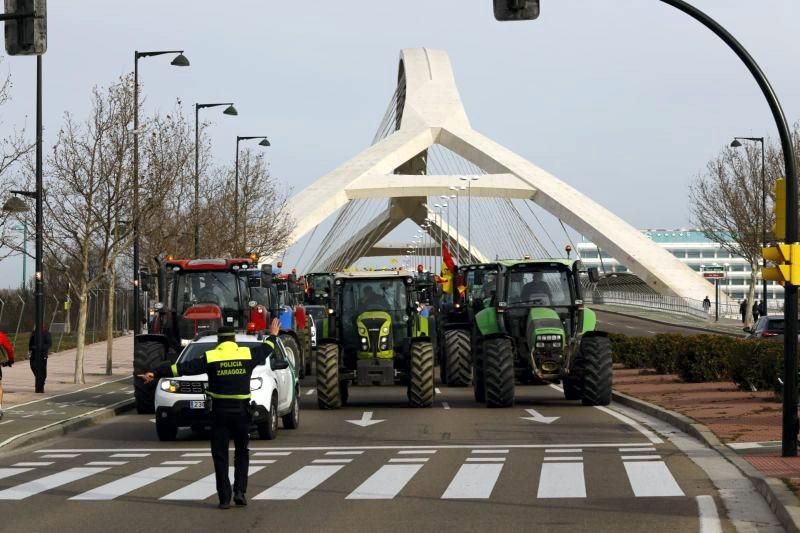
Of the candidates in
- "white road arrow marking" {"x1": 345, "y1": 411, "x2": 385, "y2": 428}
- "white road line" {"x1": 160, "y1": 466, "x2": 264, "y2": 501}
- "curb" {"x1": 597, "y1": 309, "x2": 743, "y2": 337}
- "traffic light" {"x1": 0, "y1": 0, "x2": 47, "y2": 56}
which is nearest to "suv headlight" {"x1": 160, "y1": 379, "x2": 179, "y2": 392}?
"white road arrow marking" {"x1": 345, "y1": 411, "x2": 385, "y2": 428}

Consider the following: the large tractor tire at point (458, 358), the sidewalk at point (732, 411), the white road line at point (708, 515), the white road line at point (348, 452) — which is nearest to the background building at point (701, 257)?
the large tractor tire at point (458, 358)

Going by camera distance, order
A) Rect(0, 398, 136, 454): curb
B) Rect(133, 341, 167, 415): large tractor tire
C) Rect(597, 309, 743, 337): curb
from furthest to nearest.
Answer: Rect(597, 309, 743, 337): curb
Rect(133, 341, 167, 415): large tractor tire
Rect(0, 398, 136, 454): curb

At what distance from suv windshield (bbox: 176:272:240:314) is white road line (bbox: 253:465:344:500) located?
11.3 meters

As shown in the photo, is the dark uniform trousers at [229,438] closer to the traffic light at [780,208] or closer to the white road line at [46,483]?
the white road line at [46,483]

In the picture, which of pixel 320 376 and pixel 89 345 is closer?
pixel 320 376

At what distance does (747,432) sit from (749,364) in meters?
7.33

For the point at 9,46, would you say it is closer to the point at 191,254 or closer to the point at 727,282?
the point at 191,254

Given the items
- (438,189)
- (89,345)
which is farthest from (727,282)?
(89,345)

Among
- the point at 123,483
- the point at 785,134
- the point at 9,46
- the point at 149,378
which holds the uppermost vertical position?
the point at 9,46

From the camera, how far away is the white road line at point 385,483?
13.8 meters

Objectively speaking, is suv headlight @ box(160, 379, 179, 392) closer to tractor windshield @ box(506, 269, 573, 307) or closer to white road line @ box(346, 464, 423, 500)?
white road line @ box(346, 464, 423, 500)

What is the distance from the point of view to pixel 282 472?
53.1 ft

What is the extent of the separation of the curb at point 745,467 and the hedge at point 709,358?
2183mm

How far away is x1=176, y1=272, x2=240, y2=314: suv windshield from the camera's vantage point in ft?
90.5
